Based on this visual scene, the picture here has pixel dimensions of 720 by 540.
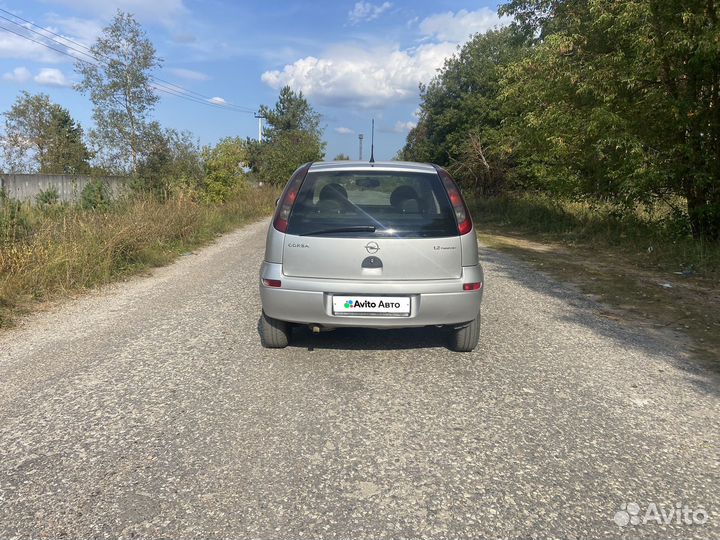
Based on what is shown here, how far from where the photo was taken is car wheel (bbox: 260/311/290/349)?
13.7 feet

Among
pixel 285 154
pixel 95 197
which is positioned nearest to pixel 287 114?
pixel 285 154

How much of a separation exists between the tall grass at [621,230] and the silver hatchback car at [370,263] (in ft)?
19.5

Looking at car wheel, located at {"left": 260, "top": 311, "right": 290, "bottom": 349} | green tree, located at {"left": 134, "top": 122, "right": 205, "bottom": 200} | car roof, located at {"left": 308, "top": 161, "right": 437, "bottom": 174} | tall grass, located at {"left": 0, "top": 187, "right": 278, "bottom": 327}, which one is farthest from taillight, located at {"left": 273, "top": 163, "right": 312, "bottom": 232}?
green tree, located at {"left": 134, "top": 122, "right": 205, "bottom": 200}

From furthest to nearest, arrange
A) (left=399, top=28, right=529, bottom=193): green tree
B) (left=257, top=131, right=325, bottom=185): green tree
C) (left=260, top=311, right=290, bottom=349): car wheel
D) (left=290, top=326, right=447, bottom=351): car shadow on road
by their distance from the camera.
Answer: (left=257, top=131, right=325, bottom=185): green tree → (left=399, top=28, right=529, bottom=193): green tree → (left=290, top=326, right=447, bottom=351): car shadow on road → (left=260, top=311, right=290, bottom=349): car wheel

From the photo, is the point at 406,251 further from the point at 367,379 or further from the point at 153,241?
the point at 153,241

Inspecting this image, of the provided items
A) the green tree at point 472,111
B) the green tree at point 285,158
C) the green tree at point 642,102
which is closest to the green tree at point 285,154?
the green tree at point 285,158

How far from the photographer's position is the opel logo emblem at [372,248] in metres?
3.70

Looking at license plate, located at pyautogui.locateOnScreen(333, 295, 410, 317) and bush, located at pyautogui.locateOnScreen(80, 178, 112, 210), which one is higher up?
bush, located at pyautogui.locateOnScreen(80, 178, 112, 210)

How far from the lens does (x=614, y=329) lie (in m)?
5.16

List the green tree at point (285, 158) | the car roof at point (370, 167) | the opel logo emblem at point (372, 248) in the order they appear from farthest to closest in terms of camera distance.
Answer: the green tree at point (285, 158)
the car roof at point (370, 167)
the opel logo emblem at point (372, 248)

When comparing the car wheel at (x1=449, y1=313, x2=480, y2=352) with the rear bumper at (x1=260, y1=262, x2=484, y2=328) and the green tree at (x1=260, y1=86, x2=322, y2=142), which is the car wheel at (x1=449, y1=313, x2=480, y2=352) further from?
the green tree at (x1=260, y1=86, x2=322, y2=142)

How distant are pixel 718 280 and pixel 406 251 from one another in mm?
6165

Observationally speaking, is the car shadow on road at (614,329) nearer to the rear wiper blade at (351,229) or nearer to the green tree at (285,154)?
the rear wiper blade at (351,229)

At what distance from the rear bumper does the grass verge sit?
2.28m
